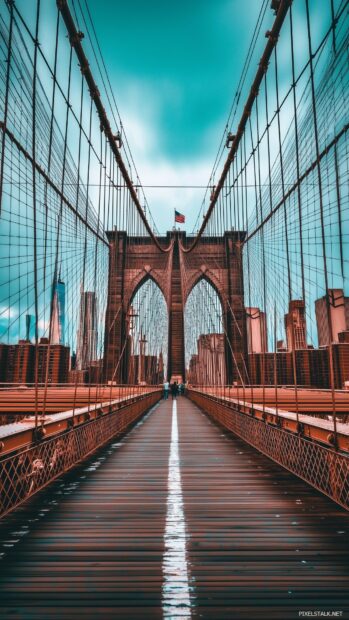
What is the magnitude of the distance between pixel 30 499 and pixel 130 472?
3.83 ft

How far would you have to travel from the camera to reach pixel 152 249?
37.9m

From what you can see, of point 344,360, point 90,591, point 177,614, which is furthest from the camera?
point 344,360

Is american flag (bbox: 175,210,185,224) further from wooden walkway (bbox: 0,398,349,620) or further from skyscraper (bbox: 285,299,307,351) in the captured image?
wooden walkway (bbox: 0,398,349,620)

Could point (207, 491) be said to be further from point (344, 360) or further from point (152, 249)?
point (152, 249)

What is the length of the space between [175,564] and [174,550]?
156 millimetres

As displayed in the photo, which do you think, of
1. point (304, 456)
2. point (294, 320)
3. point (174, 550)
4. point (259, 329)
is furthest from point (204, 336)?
point (174, 550)

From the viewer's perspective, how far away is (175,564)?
1896 millimetres

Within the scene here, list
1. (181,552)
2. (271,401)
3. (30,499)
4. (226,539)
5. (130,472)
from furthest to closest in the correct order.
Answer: (271,401) < (130,472) < (30,499) < (226,539) < (181,552)

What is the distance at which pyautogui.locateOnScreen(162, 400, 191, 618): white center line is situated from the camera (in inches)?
61.0

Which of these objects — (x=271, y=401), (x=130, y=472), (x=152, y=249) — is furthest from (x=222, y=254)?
(x=130, y=472)

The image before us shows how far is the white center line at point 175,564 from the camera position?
61.0 inches

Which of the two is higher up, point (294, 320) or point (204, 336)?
point (204, 336)

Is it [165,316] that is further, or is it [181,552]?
[165,316]

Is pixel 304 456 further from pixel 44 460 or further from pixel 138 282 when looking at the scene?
pixel 138 282
